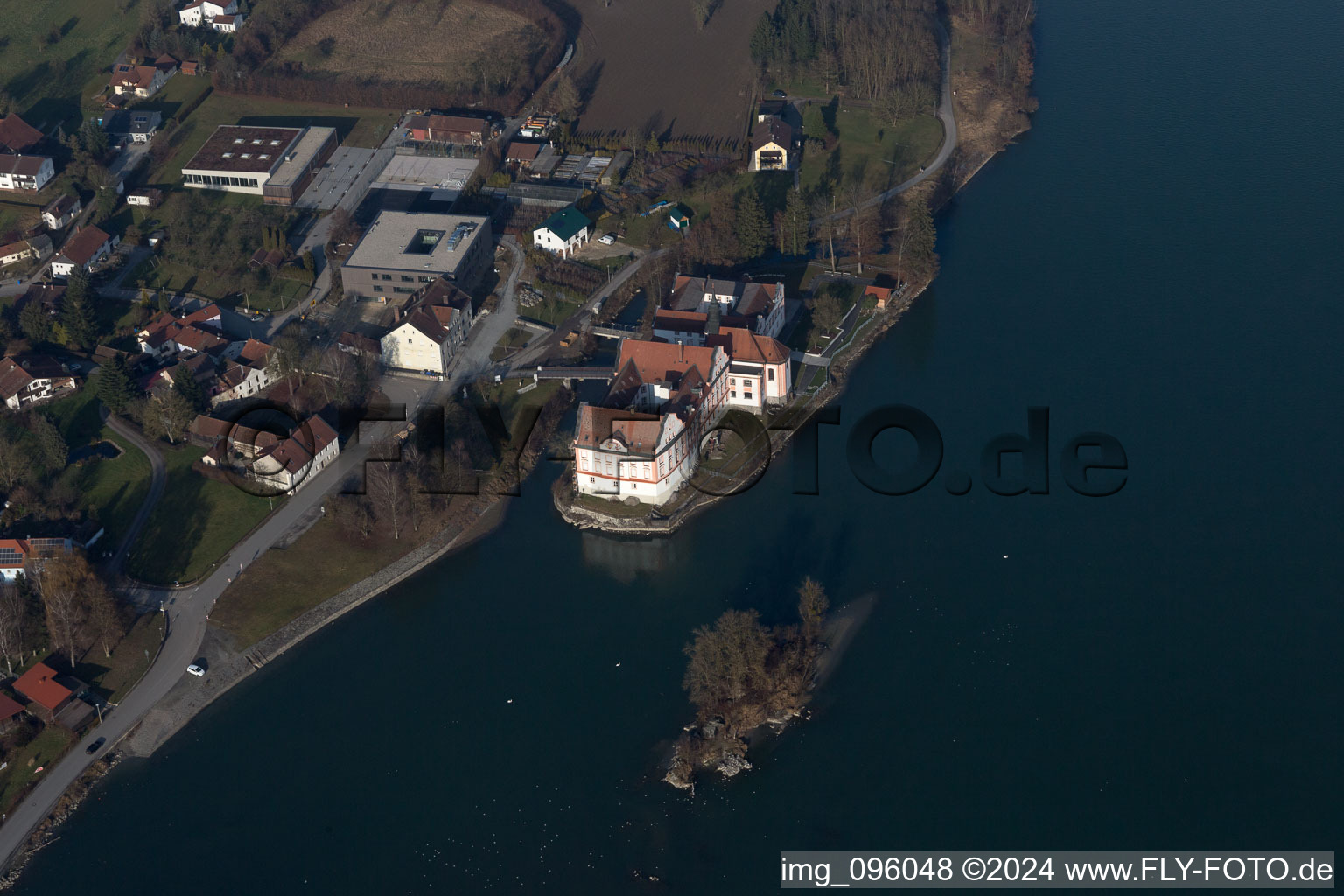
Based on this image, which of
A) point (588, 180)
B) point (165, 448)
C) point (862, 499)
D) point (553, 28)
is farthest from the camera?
point (553, 28)

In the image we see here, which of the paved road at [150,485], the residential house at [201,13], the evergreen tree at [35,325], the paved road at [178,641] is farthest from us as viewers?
the residential house at [201,13]

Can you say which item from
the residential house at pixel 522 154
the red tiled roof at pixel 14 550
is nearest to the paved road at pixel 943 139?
the residential house at pixel 522 154

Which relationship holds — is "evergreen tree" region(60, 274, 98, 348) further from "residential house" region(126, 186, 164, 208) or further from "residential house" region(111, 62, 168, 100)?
"residential house" region(111, 62, 168, 100)

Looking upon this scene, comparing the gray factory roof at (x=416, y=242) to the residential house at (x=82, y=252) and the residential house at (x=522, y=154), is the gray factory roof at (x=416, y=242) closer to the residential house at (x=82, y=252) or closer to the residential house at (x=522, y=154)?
the residential house at (x=522, y=154)

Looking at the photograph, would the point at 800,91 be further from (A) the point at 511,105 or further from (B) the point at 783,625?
(B) the point at 783,625

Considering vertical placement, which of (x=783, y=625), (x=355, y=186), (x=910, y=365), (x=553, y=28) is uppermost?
(x=553, y=28)

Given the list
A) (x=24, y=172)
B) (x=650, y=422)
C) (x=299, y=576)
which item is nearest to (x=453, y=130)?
(x=24, y=172)

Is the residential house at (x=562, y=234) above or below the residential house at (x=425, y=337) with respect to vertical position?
above

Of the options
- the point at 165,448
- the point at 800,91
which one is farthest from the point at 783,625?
the point at 800,91
